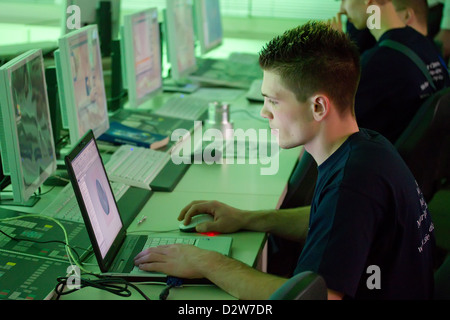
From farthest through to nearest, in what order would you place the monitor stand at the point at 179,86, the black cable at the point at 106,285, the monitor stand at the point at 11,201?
the monitor stand at the point at 179,86, the monitor stand at the point at 11,201, the black cable at the point at 106,285

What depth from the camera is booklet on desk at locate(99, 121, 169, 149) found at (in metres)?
2.55

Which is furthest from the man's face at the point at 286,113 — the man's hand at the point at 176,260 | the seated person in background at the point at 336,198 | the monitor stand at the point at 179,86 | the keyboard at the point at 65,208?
the monitor stand at the point at 179,86

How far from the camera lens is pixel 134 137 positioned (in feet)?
8.47

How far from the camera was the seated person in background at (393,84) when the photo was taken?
9.10ft

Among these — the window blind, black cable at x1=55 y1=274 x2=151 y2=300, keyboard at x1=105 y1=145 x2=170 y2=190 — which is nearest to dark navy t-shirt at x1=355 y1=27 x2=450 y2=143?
keyboard at x1=105 y1=145 x2=170 y2=190

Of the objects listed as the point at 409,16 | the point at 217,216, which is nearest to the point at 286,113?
the point at 217,216

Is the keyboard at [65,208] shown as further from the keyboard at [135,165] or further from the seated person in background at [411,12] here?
the seated person in background at [411,12]

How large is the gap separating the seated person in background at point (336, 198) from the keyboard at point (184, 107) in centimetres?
142

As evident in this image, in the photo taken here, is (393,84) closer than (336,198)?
No

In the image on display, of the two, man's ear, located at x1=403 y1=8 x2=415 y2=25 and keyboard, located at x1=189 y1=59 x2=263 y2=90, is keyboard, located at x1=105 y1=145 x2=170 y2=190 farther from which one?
man's ear, located at x1=403 y1=8 x2=415 y2=25

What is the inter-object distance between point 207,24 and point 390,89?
164cm

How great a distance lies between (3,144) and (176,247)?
59 centimetres

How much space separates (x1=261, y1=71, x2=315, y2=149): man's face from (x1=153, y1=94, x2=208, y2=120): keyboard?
1458 mm

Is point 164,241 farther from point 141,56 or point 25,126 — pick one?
point 141,56
